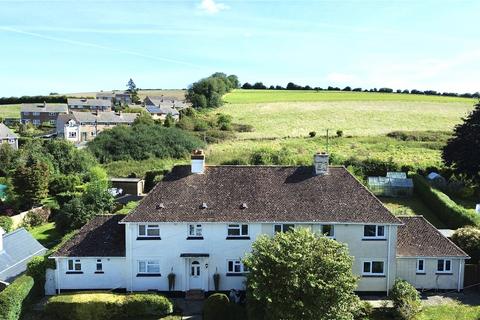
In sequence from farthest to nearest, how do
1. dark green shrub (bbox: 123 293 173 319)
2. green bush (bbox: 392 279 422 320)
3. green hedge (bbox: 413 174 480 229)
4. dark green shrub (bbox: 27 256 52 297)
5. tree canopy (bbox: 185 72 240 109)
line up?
tree canopy (bbox: 185 72 240 109)
green hedge (bbox: 413 174 480 229)
dark green shrub (bbox: 27 256 52 297)
dark green shrub (bbox: 123 293 173 319)
green bush (bbox: 392 279 422 320)

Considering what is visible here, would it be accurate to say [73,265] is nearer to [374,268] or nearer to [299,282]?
[299,282]

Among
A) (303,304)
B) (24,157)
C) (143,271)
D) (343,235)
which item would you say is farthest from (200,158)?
(24,157)

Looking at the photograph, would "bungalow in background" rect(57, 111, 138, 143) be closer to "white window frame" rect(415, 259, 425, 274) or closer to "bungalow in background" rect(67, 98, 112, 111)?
"bungalow in background" rect(67, 98, 112, 111)

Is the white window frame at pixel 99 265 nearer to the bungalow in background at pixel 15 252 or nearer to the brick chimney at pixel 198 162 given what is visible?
the bungalow in background at pixel 15 252

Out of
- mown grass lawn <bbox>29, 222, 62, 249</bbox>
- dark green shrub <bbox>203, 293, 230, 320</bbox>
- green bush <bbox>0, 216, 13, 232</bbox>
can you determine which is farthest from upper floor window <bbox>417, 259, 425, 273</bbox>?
green bush <bbox>0, 216, 13, 232</bbox>

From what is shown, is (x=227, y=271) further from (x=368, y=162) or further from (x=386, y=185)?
(x=368, y=162)
